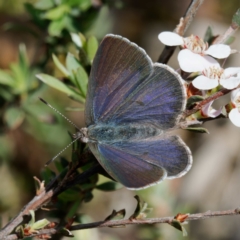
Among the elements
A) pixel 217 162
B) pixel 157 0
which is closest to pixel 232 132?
pixel 217 162

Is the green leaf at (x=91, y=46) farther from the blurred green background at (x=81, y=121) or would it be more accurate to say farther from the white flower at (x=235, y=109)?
the white flower at (x=235, y=109)

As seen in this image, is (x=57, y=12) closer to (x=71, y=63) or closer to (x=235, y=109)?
(x=71, y=63)

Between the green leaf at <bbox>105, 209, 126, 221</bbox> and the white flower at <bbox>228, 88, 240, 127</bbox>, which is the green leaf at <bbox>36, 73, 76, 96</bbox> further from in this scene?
the white flower at <bbox>228, 88, 240, 127</bbox>

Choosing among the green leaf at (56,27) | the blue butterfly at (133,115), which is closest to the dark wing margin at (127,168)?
the blue butterfly at (133,115)

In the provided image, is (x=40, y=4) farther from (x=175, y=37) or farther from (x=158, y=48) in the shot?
(x=158, y=48)

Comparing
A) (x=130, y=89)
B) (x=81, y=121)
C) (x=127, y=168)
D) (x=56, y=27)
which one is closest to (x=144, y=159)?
(x=127, y=168)
